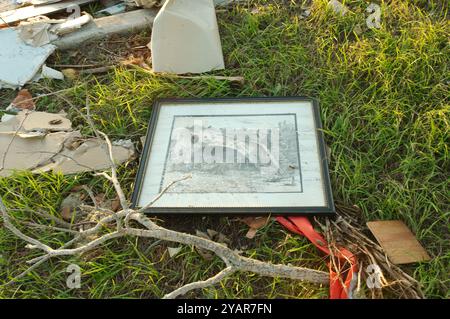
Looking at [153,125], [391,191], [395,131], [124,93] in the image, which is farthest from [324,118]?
[124,93]

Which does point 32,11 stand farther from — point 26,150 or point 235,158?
point 235,158

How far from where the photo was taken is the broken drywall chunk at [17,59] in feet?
8.49

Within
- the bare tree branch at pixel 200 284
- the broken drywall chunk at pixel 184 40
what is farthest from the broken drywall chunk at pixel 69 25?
the bare tree branch at pixel 200 284

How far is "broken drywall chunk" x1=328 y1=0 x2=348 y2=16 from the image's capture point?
2.66m

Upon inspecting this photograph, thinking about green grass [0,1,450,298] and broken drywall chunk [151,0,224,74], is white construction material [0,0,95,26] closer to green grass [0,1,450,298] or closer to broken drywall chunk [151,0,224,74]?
green grass [0,1,450,298]

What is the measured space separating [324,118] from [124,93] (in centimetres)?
111

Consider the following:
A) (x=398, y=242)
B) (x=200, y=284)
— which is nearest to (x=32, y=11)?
(x=200, y=284)

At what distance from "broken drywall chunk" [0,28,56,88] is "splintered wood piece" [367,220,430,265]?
209 cm

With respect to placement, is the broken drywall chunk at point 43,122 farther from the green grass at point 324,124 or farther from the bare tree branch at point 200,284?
the bare tree branch at point 200,284

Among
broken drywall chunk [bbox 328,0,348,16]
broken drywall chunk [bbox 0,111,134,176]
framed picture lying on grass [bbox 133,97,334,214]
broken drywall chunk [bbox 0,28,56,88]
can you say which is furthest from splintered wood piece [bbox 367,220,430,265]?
broken drywall chunk [bbox 0,28,56,88]

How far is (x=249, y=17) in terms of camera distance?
270 cm

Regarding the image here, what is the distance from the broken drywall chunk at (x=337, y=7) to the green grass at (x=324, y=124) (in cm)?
5

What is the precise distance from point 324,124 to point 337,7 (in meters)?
0.93
